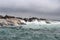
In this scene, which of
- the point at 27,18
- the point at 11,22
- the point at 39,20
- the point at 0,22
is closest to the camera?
the point at 0,22

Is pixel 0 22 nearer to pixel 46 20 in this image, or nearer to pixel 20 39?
pixel 20 39

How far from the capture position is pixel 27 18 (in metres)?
127

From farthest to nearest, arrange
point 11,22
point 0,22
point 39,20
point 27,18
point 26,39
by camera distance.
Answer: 1. point 39,20
2. point 27,18
3. point 11,22
4. point 0,22
5. point 26,39

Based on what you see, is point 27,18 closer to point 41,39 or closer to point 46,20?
point 46,20

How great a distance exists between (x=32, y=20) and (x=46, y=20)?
17610mm

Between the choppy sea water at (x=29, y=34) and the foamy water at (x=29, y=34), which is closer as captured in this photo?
the choppy sea water at (x=29, y=34)

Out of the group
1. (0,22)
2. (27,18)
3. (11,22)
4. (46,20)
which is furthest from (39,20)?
(0,22)

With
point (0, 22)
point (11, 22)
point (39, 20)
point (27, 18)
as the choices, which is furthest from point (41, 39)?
point (39, 20)

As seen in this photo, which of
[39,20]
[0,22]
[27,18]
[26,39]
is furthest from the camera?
[39,20]

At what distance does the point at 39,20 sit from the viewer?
144750 mm

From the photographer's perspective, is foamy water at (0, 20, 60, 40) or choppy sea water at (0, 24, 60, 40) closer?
choppy sea water at (0, 24, 60, 40)

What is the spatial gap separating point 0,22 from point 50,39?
52.5 m

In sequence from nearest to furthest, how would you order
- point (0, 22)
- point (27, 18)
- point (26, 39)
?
point (26, 39) → point (0, 22) → point (27, 18)

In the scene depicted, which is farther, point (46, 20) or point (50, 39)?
point (46, 20)
